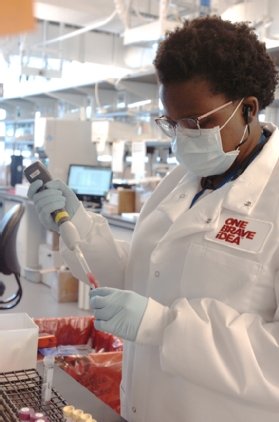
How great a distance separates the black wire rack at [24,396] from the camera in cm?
102

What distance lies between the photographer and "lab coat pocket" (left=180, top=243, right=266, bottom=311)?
109 centimetres

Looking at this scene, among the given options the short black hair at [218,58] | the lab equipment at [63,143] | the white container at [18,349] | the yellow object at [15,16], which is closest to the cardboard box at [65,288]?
the lab equipment at [63,143]

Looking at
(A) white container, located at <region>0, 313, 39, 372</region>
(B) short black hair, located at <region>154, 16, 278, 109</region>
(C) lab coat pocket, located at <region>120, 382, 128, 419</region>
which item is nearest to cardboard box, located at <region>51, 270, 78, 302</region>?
(C) lab coat pocket, located at <region>120, 382, 128, 419</region>

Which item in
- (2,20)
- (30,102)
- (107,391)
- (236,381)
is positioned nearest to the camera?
(2,20)

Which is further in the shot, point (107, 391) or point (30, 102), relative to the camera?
point (30, 102)

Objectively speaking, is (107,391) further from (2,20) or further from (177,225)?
(2,20)

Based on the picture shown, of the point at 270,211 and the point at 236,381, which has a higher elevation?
the point at 270,211

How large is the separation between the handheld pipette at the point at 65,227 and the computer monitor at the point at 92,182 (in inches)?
141

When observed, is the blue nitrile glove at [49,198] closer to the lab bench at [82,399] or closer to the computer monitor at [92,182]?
the lab bench at [82,399]

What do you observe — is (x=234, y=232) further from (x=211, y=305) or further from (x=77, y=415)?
(x=77, y=415)

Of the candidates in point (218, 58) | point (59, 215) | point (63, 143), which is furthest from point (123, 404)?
point (63, 143)

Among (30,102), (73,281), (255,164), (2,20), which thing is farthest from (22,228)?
(2,20)

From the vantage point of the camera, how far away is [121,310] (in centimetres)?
109

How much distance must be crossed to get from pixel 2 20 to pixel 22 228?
4919 mm
